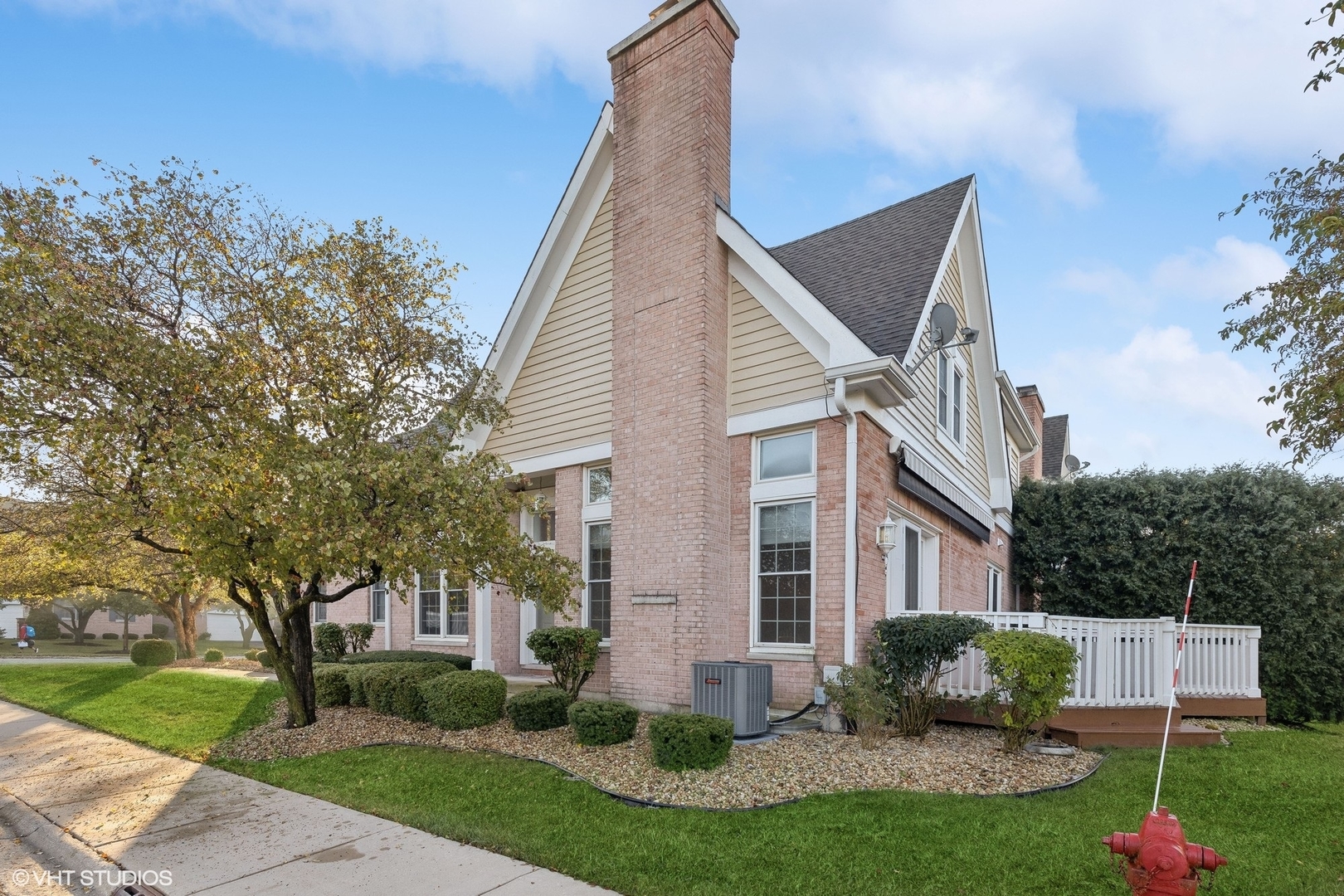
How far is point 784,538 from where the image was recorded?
9.94 metres

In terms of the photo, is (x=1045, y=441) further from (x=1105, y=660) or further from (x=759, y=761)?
(x=759, y=761)

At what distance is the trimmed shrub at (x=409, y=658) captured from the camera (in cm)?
1312

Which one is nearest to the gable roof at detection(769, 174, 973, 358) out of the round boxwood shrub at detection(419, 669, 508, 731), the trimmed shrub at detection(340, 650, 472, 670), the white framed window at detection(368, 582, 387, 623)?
the round boxwood shrub at detection(419, 669, 508, 731)

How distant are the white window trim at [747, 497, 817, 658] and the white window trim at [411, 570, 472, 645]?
6.38 meters

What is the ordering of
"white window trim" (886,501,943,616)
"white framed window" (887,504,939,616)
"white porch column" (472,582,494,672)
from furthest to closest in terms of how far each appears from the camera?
"white porch column" (472,582,494,672), "white window trim" (886,501,943,616), "white framed window" (887,504,939,616)

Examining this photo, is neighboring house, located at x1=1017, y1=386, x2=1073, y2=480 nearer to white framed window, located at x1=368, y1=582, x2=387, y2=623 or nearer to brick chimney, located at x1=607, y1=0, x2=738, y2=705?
brick chimney, located at x1=607, y1=0, x2=738, y2=705

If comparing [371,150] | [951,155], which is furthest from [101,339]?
[951,155]

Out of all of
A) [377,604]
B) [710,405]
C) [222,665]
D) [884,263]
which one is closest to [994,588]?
→ [884,263]

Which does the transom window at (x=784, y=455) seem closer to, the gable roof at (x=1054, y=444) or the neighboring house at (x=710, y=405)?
the neighboring house at (x=710, y=405)

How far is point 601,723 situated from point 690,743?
1.51m

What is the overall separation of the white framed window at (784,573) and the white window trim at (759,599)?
0.03ft

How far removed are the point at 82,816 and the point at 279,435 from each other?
3.99m

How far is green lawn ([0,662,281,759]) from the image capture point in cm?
995

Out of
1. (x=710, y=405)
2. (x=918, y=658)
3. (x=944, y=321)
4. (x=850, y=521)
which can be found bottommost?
(x=918, y=658)
